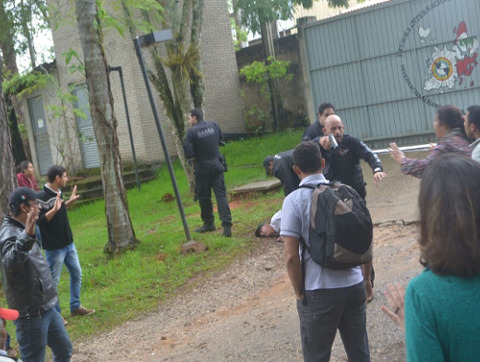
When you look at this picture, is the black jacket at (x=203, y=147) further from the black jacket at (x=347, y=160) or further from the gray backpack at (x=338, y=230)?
the gray backpack at (x=338, y=230)

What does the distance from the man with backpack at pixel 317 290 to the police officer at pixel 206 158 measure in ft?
19.3

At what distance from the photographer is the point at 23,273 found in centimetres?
509

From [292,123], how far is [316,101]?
6555mm

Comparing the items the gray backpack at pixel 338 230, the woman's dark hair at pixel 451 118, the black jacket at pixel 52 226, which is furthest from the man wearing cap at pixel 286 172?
the gray backpack at pixel 338 230

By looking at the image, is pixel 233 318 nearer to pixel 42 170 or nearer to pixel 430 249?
pixel 430 249

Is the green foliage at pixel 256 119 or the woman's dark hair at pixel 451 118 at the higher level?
the green foliage at pixel 256 119

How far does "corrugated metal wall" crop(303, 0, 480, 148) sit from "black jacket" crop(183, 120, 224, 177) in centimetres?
578

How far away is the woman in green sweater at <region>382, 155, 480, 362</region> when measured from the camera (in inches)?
75.2

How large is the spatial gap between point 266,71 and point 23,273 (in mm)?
16702

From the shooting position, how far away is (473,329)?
1931 millimetres

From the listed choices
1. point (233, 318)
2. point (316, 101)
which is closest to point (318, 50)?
point (316, 101)

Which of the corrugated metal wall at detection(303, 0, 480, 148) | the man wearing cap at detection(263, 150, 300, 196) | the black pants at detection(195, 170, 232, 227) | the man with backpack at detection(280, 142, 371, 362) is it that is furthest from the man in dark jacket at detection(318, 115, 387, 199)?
the corrugated metal wall at detection(303, 0, 480, 148)

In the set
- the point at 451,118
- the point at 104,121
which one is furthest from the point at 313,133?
the point at 104,121

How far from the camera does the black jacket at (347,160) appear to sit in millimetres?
6258
